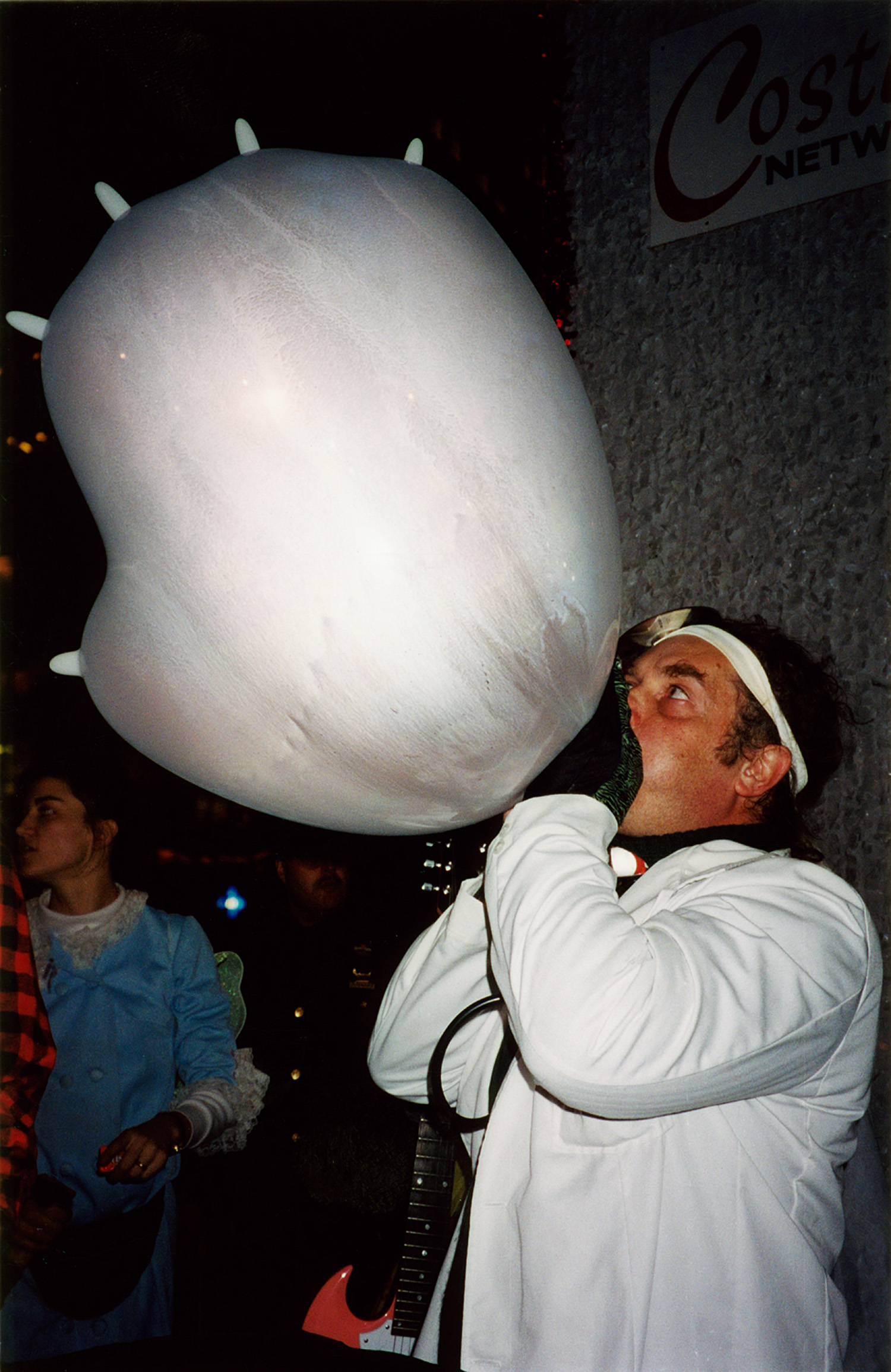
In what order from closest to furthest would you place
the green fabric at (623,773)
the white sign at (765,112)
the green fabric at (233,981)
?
the green fabric at (623,773) → the white sign at (765,112) → the green fabric at (233,981)

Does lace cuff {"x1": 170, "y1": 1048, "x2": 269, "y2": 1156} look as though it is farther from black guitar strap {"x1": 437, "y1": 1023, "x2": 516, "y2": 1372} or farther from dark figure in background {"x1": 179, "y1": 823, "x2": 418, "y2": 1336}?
black guitar strap {"x1": 437, "y1": 1023, "x2": 516, "y2": 1372}

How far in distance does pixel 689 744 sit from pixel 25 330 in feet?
2.66

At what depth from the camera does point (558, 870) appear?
761mm

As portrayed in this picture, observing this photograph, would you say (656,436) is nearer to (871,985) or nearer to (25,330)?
(871,985)

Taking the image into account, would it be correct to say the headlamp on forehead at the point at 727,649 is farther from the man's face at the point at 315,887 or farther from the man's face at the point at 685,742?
the man's face at the point at 315,887

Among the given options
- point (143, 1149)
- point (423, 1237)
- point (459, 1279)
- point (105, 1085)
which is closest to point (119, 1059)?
point (105, 1085)

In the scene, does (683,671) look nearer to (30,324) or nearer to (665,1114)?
(665,1114)

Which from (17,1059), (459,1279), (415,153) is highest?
(415,153)

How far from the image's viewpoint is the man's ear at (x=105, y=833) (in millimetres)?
1588

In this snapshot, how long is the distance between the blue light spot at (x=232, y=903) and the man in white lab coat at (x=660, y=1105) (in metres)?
1.07

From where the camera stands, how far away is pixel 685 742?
1.01 m

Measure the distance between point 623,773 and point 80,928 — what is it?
3.79 ft

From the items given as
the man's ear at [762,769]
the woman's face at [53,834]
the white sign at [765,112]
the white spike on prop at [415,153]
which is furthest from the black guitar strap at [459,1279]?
the white sign at [765,112]

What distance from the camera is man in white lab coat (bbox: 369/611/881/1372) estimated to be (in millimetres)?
695
